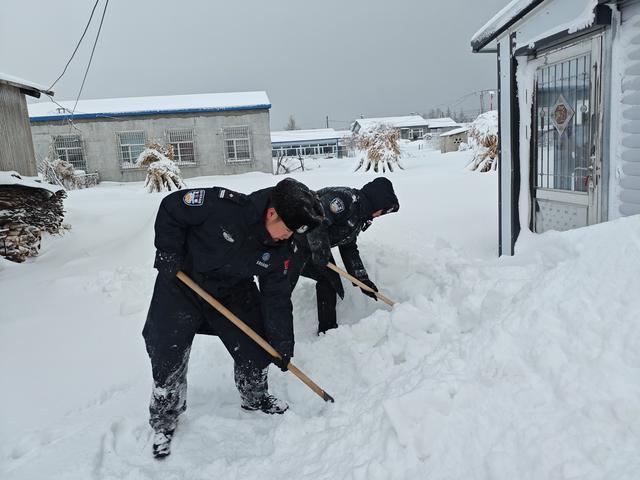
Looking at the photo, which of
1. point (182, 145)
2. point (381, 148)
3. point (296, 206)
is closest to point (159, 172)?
point (182, 145)

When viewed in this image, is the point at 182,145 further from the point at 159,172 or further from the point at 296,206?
the point at 296,206

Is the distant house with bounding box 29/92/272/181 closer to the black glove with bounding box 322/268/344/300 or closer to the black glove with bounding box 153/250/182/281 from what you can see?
the black glove with bounding box 322/268/344/300

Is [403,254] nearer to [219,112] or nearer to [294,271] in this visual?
[294,271]

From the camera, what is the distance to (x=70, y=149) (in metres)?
18.6

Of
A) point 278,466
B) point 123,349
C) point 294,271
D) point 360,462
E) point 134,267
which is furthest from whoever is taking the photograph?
point 134,267

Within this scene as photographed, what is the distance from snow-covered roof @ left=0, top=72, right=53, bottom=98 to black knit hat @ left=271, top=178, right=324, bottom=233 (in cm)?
874

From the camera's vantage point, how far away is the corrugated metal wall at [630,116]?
3396 mm

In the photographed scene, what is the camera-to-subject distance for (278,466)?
246cm

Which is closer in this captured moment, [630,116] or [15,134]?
[630,116]

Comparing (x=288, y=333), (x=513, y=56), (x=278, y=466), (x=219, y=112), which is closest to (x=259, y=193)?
(x=288, y=333)

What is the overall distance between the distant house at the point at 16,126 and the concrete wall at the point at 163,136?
8612 mm

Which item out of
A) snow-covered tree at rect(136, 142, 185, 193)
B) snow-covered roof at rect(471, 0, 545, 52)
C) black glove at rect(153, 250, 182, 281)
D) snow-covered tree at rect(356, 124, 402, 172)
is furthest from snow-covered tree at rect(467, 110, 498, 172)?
black glove at rect(153, 250, 182, 281)

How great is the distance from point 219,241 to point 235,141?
16.9m

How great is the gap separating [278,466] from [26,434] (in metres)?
1.52
